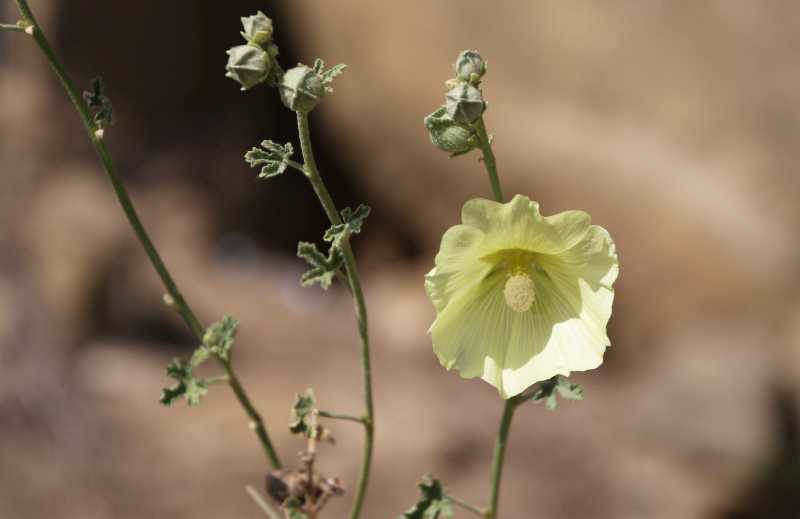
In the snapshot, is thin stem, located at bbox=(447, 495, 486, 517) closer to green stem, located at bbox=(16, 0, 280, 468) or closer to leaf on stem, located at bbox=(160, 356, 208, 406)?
green stem, located at bbox=(16, 0, 280, 468)

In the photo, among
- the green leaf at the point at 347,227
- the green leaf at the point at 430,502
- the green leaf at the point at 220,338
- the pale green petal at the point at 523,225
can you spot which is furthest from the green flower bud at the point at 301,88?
the green leaf at the point at 430,502

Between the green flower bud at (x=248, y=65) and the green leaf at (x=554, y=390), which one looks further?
the green leaf at (x=554, y=390)

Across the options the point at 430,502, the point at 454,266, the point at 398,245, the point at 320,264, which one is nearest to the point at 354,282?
the point at 320,264

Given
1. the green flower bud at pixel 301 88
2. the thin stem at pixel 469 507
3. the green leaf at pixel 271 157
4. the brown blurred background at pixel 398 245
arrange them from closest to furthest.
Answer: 1. the green flower bud at pixel 301 88
2. the green leaf at pixel 271 157
3. the thin stem at pixel 469 507
4. the brown blurred background at pixel 398 245

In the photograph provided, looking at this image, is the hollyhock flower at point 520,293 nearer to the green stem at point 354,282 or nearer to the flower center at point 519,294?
the flower center at point 519,294

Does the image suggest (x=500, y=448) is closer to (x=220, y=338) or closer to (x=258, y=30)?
(x=220, y=338)

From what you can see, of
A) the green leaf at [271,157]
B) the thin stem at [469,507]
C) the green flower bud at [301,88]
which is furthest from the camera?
the thin stem at [469,507]

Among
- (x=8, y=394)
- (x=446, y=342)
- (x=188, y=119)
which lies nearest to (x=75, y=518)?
(x=8, y=394)
